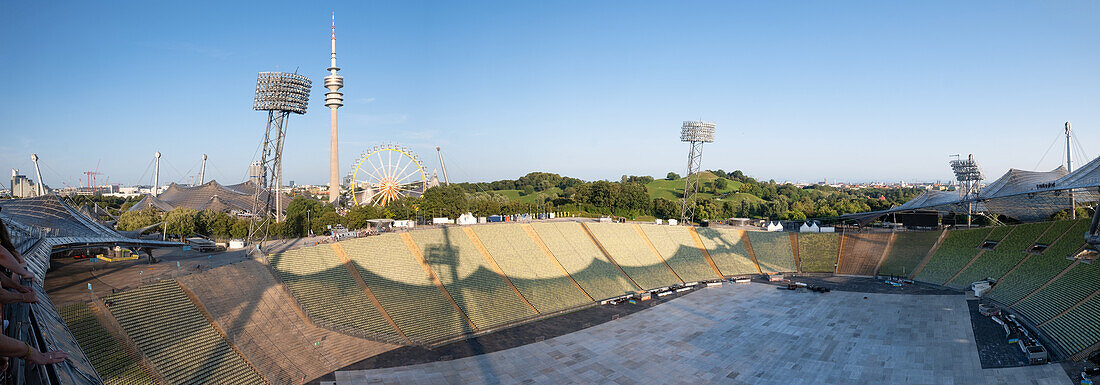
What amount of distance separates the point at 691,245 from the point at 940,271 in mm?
19599

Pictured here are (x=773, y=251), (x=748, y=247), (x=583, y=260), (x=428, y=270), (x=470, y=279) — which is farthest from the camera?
(x=748, y=247)

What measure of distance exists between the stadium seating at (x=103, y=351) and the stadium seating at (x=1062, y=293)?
42384mm

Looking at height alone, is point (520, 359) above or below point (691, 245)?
below

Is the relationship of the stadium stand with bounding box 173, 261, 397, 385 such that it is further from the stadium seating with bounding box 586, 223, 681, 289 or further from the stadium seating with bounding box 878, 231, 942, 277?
the stadium seating with bounding box 878, 231, 942, 277

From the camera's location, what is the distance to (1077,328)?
2433 centimetres

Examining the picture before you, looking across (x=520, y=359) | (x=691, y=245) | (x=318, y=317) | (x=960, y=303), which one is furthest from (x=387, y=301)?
(x=960, y=303)

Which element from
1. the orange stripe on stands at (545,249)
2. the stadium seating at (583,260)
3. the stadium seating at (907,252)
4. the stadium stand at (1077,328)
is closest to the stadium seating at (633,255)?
the stadium seating at (583,260)

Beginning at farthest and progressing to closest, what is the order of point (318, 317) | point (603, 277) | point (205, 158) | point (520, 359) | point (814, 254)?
point (205, 158), point (814, 254), point (603, 277), point (318, 317), point (520, 359)

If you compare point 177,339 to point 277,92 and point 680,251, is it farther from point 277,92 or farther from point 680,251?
point 680,251

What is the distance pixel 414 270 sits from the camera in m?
34.2

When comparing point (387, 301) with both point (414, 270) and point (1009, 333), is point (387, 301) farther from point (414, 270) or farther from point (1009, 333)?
point (1009, 333)

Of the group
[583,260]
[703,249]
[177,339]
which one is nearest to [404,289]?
[177,339]

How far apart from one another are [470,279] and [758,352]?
1877 cm

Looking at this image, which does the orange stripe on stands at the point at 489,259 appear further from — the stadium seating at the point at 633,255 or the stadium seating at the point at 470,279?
the stadium seating at the point at 633,255
